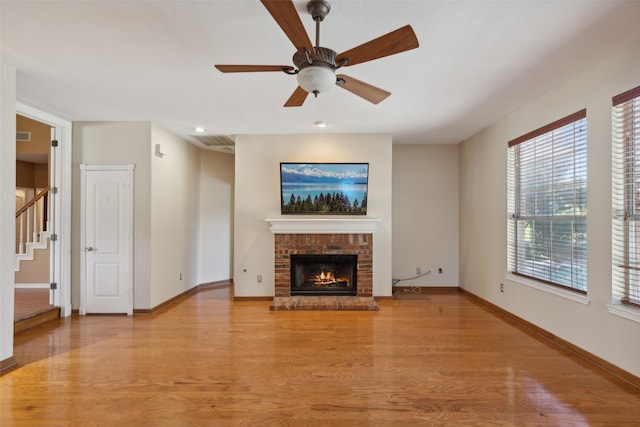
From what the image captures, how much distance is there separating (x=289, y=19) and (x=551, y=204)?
335 cm

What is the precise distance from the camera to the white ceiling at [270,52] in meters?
2.02

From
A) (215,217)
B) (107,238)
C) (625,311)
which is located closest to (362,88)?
(625,311)

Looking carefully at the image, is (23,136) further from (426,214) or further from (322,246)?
(426,214)

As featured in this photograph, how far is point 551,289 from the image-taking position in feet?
10.9

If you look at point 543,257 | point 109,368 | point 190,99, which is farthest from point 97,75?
point 543,257

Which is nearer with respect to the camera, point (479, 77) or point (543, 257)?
point (479, 77)

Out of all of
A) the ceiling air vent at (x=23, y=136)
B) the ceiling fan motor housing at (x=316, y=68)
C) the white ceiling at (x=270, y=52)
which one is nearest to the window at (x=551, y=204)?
the white ceiling at (x=270, y=52)

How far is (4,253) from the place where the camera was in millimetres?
2701

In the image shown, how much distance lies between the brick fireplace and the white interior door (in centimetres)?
196

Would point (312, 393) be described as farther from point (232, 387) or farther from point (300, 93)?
point (300, 93)

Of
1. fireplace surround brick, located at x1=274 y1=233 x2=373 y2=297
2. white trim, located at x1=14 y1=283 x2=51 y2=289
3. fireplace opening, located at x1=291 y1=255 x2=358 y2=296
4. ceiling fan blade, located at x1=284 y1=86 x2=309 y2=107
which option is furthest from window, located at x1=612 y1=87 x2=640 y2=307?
white trim, located at x1=14 y1=283 x2=51 y2=289

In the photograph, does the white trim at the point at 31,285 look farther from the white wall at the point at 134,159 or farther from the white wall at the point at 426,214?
the white wall at the point at 426,214

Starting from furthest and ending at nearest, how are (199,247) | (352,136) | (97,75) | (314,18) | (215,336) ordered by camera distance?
(199,247)
(352,136)
(215,336)
(97,75)
(314,18)

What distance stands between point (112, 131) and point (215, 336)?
3121 mm
